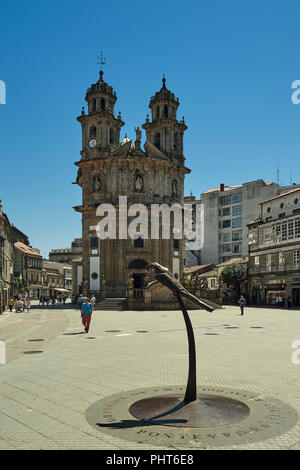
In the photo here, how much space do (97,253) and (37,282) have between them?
42831 millimetres

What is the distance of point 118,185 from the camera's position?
52.1 m

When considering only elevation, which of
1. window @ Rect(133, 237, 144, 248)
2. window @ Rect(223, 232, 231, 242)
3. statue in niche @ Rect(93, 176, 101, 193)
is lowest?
window @ Rect(133, 237, 144, 248)

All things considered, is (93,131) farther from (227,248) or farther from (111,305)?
(227,248)

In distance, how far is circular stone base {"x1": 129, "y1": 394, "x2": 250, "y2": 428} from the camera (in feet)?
20.7

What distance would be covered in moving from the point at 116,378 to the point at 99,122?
49.0m

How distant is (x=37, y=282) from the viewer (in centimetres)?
8912

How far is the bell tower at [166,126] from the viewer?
57156mm

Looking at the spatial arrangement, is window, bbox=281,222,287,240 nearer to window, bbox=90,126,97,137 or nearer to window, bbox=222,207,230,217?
window, bbox=90,126,97,137

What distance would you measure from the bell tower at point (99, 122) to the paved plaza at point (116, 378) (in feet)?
130

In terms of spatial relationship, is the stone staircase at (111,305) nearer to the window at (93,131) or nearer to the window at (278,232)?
the window at (278,232)

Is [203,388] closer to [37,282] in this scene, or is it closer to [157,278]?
[157,278]


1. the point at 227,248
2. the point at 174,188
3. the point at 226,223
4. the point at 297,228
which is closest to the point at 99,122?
the point at 174,188

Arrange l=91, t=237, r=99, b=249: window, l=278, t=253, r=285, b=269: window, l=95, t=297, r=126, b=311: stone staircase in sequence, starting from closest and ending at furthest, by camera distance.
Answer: l=95, t=297, r=126, b=311: stone staircase, l=278, t=253, r=285, b=269: window, l=91, t=237, r=99, b=249: window

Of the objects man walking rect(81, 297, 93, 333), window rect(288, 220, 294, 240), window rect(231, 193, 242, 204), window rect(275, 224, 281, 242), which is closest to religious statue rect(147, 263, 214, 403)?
man walking rect(81, 297, 93, 333)
